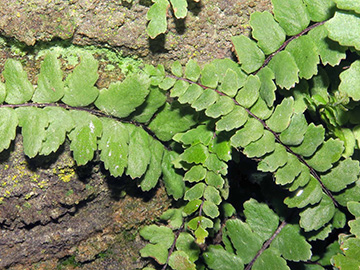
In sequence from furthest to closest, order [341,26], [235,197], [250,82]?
1. [235,197]
2. [250,82]
3. [341,26]

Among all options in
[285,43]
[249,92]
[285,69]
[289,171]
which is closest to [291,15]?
[285,43]

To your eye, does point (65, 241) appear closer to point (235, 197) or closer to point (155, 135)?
point (155, 135)

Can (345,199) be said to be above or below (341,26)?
below

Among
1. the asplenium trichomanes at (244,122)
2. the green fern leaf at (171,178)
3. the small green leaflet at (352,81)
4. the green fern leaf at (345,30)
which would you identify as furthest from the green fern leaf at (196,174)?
the green fern leaf at (345,30)

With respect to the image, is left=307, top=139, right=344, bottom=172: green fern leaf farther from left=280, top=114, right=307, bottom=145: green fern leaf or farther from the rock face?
the rock face

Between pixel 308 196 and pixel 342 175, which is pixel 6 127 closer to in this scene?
pixel 308 196

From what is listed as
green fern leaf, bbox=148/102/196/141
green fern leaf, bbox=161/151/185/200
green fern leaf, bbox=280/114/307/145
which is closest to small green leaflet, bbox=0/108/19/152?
green fern leaf, bbox=148/102/196/141

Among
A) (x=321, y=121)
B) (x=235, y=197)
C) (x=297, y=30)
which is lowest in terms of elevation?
(x=235, y=197)

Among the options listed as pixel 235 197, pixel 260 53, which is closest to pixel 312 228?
pixel 235 197
